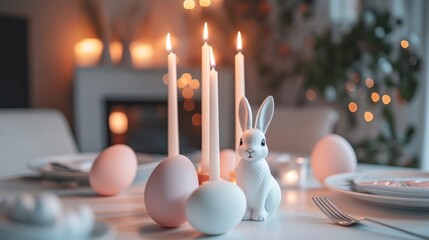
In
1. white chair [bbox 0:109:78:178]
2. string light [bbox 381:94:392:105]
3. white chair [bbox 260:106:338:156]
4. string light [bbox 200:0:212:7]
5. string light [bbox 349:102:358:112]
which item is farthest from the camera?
string light [bbox 200:0:212:7]

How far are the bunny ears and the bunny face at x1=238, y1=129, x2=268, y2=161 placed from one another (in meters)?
0.02

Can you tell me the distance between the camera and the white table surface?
2.30 feet

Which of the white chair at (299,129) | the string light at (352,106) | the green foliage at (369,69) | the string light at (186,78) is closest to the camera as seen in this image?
the white chair at (299,129)

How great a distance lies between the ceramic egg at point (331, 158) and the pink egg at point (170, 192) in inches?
17.5

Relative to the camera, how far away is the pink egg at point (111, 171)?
972 millimetres

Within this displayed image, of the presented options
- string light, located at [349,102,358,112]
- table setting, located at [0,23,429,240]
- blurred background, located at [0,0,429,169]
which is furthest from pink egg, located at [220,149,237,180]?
blurred background, located at [0,0,429,169]

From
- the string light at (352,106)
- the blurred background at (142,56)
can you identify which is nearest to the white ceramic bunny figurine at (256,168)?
the string light at (352,106)

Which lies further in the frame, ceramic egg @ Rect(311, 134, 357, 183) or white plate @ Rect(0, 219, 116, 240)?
ceramic egg @ Rect(311, 134, 357, 183)

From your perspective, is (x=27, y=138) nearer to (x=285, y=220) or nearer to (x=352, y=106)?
(x=285, y=220)

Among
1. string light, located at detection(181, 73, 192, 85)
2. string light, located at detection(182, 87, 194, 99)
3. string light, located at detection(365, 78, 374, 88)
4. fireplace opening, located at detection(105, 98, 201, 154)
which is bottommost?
fireplace opening, located at detection(105, 98, 201, 154)

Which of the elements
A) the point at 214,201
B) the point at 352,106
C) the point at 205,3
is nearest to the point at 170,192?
the point at 214,201

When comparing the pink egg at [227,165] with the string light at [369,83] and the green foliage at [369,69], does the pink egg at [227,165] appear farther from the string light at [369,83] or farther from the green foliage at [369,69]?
the string light at [369,83]

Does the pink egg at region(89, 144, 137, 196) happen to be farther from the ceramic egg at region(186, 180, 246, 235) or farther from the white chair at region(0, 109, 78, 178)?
the white chair at region(0, 109, 78, 178)

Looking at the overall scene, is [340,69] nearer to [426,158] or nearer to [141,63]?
[426,158]
